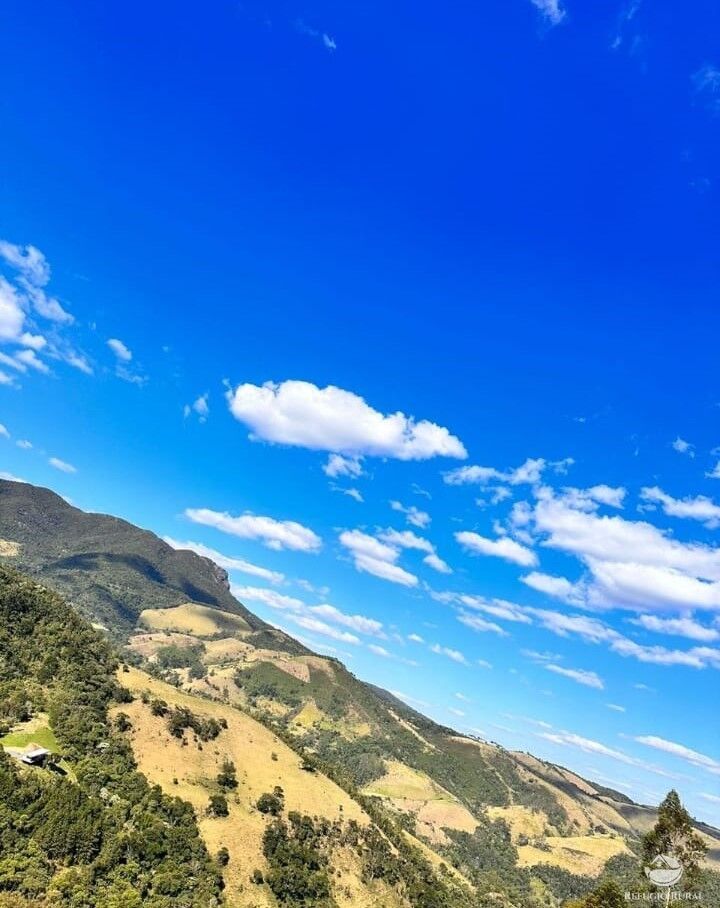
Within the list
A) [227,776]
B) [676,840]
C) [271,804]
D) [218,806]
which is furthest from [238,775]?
[676,840]

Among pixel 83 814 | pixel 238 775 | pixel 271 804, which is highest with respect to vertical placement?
pixel 238 775

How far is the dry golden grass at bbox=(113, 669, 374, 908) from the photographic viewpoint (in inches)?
4483

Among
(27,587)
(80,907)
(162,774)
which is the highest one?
(27,587)

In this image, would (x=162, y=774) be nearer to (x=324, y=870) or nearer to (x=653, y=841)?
(x=324, y=870)

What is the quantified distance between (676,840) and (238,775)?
93.8 meters

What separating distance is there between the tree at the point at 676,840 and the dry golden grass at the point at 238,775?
2333 inches

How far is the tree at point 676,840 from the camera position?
90.6m

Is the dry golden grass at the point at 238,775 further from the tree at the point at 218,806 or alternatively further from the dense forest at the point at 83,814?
the dense forest at the point at 83,814

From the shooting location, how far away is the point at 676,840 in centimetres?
9231

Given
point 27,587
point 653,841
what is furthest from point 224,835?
point 27,587

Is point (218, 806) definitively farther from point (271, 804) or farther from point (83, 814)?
point (83, 814)

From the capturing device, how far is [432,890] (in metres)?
136

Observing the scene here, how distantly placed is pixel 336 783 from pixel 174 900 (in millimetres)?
81354

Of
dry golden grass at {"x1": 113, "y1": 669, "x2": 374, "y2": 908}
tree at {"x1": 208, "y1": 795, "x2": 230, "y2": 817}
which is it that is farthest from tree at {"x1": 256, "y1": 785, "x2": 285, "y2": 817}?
tree at {"x1": 208, "y1": 795, "x2": 230, "y2": 817}
